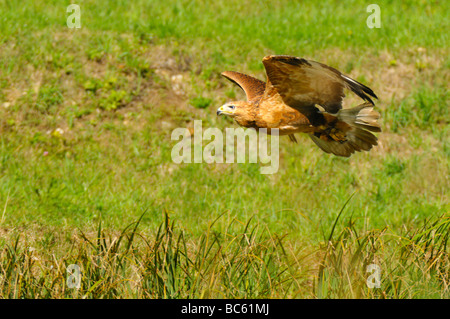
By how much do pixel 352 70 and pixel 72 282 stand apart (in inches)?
253

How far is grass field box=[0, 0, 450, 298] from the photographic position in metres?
5.73

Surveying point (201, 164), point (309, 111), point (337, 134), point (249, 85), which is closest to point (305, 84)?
point (309, 111)

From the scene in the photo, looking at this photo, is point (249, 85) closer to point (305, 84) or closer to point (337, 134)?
point (305, 84)

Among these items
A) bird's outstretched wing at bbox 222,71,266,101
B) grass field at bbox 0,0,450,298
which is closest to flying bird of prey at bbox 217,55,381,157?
bird's outstretched wing at bbox 222,71,266,101

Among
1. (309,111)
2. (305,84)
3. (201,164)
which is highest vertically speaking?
(305,84)

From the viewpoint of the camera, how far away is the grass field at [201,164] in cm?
573

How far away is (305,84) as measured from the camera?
666 cm

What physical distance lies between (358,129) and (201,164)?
120 inches

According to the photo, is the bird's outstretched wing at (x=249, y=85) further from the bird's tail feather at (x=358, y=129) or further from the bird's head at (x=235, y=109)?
the bird's tail feather at (x=358, y=129)

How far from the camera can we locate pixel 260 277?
5711 millimetres

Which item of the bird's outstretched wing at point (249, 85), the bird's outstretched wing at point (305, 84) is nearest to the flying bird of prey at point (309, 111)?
the bird's outstretched wing at point (305, 84)

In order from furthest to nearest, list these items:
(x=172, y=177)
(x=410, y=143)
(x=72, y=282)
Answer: (x=410, y=143) < (x=172, y=177) < (x=72, y=282)
